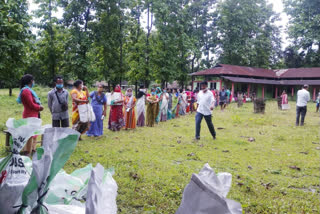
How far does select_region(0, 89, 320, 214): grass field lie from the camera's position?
135 inches

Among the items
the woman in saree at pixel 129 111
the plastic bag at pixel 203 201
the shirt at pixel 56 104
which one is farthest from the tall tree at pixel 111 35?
the plastic bag at pixel 203 201

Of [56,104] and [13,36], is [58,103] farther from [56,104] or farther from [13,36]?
[13,36]

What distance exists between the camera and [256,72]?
112 ft

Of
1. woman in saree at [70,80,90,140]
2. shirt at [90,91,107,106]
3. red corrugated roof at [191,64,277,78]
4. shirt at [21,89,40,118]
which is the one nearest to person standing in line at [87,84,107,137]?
shirt at [90,91,107,106]

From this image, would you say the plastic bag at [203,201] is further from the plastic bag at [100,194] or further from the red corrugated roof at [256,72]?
the red corrugated roof at [256,72]

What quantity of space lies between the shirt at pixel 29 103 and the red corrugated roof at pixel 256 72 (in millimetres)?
26887

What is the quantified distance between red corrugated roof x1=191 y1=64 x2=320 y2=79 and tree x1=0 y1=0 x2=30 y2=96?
24.4 m

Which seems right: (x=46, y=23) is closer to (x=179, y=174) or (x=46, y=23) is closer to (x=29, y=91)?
(x=29, y=91)

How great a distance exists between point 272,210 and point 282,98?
714 inches

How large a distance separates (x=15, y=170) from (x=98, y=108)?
6.41 m

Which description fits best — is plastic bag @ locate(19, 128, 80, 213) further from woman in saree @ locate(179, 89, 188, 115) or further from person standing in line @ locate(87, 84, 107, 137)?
woman in saree @ locate(179, 89, 188, 115)

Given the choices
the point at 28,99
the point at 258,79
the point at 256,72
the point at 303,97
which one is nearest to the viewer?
Answer: the point at 28,99

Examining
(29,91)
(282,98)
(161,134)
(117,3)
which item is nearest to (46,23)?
(117,3)

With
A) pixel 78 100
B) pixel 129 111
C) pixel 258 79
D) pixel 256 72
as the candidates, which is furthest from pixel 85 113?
pixel 256 72
